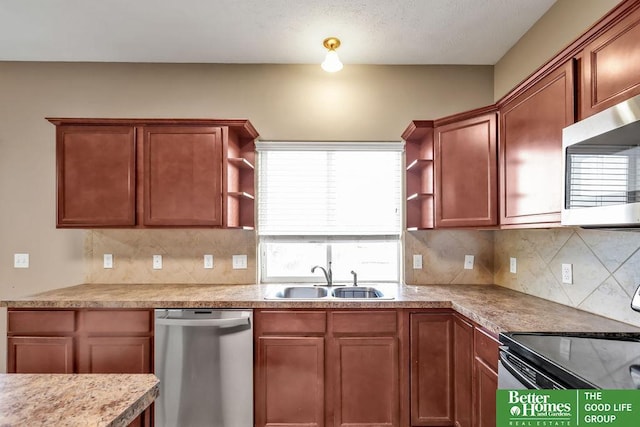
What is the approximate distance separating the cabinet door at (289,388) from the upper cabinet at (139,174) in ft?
3.39

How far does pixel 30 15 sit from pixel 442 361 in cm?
353

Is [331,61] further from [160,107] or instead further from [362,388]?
[362,388]

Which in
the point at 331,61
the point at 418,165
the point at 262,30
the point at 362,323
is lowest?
the point at 362,323

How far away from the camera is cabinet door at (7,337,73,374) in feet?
6.81

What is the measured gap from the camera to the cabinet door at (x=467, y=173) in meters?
2.11

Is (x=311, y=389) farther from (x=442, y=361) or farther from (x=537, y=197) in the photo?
(x=537, y=197)

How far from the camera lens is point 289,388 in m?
2.06

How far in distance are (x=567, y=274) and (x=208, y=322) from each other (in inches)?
86.0

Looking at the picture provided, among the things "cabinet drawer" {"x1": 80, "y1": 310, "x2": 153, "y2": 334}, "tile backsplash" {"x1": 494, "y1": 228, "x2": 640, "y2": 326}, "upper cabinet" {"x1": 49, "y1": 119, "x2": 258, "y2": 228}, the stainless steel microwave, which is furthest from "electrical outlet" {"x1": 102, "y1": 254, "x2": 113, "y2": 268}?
"tile backsplash" {"x1": 494, "y1": 228, "x2": 640, "y2": 326}

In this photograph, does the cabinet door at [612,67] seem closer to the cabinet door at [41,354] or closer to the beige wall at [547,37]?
the beige wall at [547,37]

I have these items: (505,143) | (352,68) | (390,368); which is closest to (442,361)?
(390,368)

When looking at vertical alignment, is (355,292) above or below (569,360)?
below

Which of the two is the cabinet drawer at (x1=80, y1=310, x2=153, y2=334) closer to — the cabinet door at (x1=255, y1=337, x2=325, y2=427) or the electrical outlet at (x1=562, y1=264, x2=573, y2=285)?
the cabinet door at (x1=255, y1=337, x2=325, y2=427)

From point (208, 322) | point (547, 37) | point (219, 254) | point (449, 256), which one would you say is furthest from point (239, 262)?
point (547, 37)
